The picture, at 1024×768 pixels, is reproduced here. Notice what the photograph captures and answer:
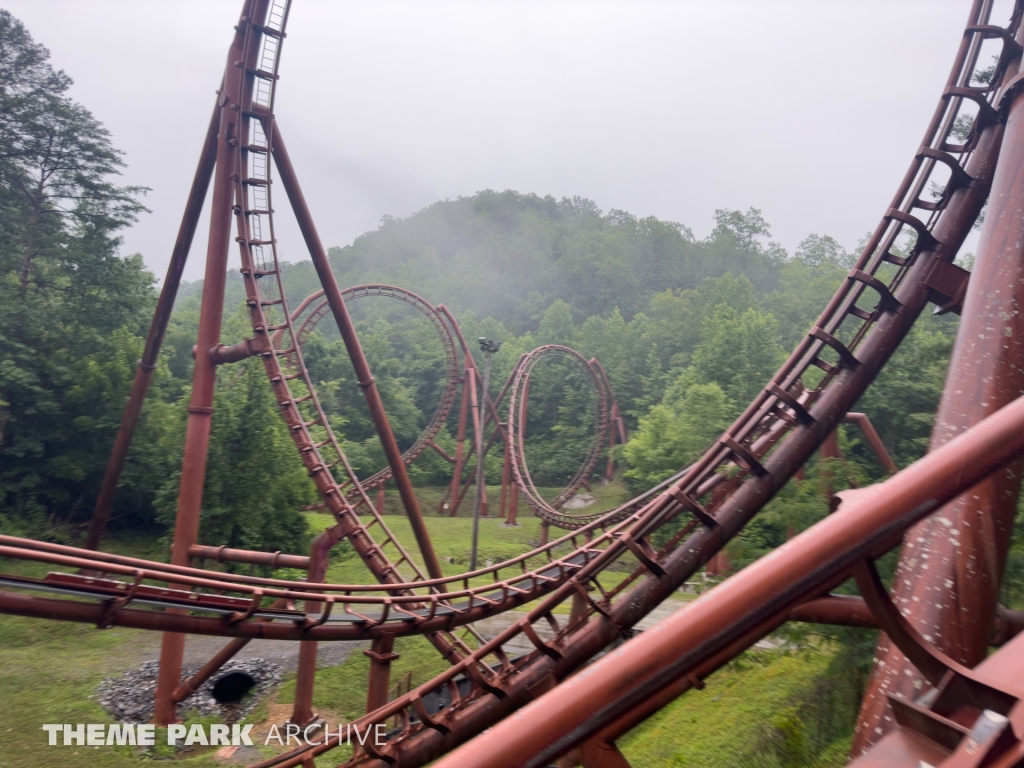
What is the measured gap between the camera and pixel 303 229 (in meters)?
8.49

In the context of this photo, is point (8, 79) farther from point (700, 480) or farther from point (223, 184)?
point (700, 480)

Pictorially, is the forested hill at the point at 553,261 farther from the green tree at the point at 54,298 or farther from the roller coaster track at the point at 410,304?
the green tree at the point at 54,298

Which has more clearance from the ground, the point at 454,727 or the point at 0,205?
the point at 0,205

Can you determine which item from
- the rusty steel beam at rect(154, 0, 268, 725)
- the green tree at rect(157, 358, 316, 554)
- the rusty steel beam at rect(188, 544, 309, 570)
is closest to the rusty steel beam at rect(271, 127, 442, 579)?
the rusty steel beam at rect(154, 0, 268, 725)

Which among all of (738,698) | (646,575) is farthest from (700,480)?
(738,698)

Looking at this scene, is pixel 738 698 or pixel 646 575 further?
pixel 738 698

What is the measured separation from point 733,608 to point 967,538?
1.18m

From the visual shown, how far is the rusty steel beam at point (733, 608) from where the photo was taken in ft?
2.98

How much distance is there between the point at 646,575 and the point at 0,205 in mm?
15426

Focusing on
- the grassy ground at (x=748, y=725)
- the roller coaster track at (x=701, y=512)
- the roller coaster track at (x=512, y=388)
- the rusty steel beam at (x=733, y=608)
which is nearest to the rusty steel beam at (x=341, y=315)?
the roller coaster track at (x=701, y=512)

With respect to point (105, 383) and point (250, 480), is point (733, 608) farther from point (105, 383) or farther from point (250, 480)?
point (105, 383)

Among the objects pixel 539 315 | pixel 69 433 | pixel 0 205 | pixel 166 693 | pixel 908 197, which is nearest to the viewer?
pixel 908 197

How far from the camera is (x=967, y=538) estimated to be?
5.76 feet

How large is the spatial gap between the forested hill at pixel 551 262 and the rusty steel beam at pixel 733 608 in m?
55.1
